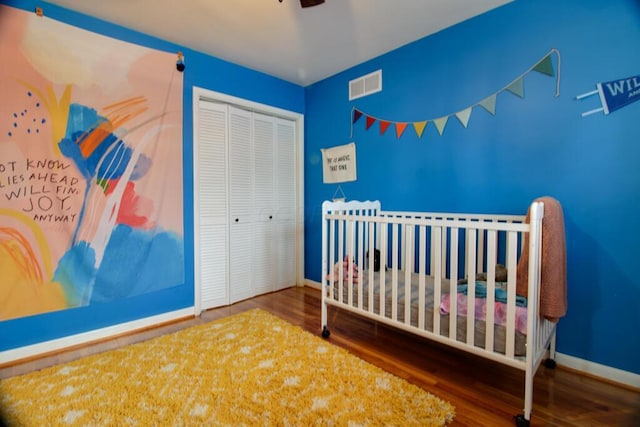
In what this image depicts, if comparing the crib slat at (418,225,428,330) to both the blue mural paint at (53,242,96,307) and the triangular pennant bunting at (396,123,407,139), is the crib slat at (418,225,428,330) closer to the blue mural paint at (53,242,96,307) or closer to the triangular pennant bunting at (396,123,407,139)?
the triangular pennant bunting at (396,123,407,139)

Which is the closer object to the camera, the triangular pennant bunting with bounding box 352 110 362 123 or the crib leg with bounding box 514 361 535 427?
the crib leg with bounding box 514 361 535 427

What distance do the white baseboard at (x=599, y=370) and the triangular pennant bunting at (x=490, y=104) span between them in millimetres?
1626

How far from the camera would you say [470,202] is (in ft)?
7.53

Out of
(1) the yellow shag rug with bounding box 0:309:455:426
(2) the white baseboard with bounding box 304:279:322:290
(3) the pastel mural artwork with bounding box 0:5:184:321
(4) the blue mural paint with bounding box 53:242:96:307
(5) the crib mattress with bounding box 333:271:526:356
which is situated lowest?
(1) the yellow shag rug with bounding box 0:309:455:426

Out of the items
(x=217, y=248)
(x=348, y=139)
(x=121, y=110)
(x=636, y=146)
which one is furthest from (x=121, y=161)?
(x=636, y=146)

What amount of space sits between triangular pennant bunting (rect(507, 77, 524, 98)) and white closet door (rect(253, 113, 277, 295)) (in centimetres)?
222

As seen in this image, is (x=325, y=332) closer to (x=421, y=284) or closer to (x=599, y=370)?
(x=421, y=284)

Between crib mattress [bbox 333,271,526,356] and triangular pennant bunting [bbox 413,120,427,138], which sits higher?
triangular pennant bunting [bbox 413,120,427,138]

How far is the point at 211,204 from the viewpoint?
2895mm

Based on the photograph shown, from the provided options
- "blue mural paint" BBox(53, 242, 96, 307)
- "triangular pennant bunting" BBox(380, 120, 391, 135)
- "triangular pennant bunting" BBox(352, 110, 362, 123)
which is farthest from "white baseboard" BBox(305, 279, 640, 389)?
"blue mural paint" BBox(53, 242, 96, 307)

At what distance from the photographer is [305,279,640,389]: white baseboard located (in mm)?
1689

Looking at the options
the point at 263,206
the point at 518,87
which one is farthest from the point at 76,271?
the point at 518,87

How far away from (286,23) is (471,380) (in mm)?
2640

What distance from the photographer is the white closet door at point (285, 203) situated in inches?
137
